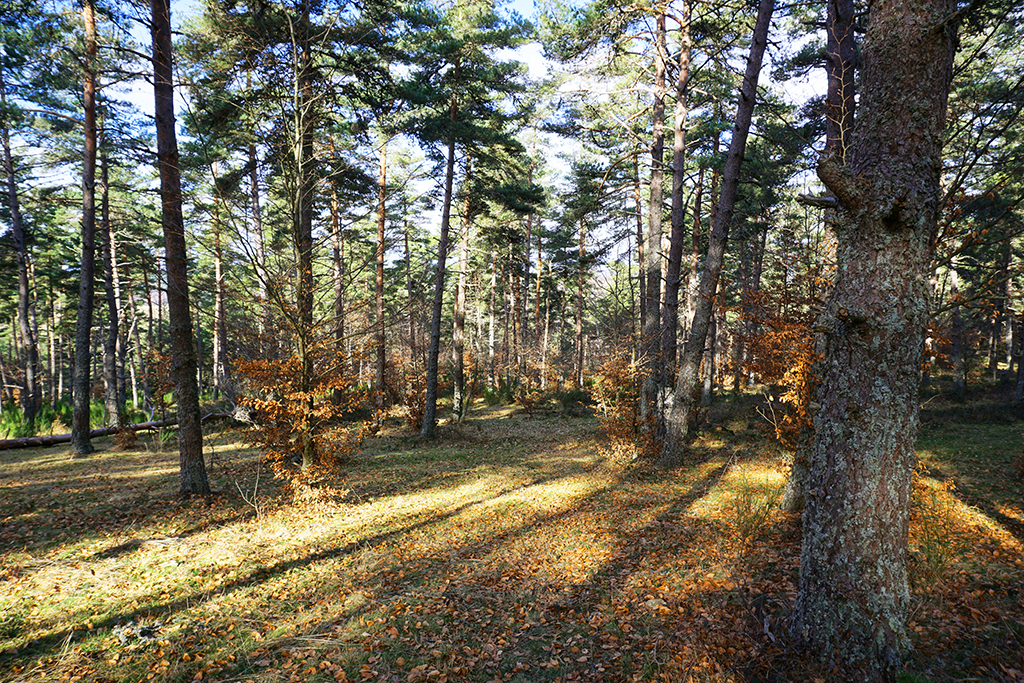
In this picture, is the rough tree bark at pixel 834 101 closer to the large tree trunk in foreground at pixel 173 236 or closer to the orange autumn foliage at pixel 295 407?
the orange autumn foliage at pixel 295 407

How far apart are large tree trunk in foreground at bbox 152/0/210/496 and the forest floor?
6.19 ft

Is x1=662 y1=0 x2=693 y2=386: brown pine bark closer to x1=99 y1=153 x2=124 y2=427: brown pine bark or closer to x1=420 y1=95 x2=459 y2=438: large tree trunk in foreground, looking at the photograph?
x1=420 y1=95 x2=459 y2=438: large tree trunk in foreground

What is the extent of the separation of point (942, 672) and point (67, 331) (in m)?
44.1

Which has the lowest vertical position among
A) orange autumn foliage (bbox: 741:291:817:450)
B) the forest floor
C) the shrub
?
the forest floor

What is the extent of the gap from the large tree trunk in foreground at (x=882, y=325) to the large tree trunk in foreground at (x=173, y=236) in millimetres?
8764

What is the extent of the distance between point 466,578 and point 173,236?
716 centimetres

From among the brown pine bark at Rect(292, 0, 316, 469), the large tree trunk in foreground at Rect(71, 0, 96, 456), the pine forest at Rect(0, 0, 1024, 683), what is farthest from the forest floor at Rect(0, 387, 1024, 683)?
the large tree trunk in foreground at Rect(71, 0, 96, 456)

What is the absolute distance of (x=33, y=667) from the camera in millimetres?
3805

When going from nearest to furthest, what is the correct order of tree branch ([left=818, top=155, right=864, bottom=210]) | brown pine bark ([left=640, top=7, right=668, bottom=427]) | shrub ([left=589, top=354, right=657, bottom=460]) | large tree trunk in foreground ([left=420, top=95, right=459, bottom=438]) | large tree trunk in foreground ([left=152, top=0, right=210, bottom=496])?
tree branch ([left=818, top=155, right=864, bottom=210])
large tree trunk in foreground ([left=152, top=0, right=210, bottom=496])
shrub ([left=589, top=354, right=657, bottom=460])
brown pine bark ([left=640, top=7, right=668, bottom=427])
large tree trunk in foreground ([left=420, top=95, right=459, bottom=438])

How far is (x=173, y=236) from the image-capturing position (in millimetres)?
7387

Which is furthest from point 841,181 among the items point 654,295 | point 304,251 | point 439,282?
point 439,282

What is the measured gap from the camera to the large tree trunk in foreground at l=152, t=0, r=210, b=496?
23.8 ft

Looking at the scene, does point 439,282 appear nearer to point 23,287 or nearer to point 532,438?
point 532,438

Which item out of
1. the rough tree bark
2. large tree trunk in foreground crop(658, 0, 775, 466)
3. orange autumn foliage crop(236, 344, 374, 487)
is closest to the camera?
the rough tree bark
